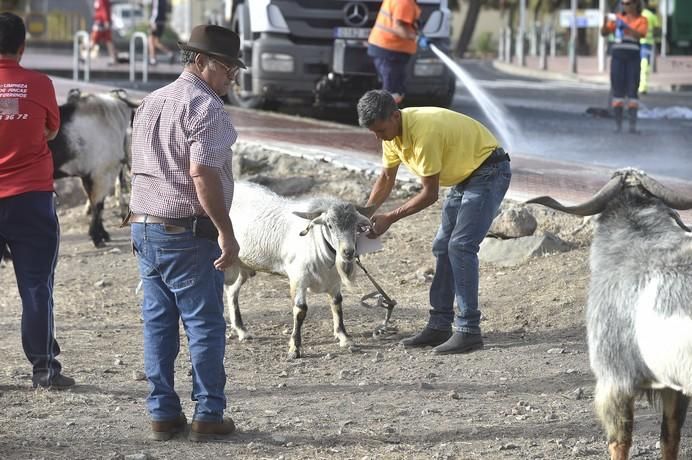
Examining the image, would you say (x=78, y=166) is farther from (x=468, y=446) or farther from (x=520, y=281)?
(x=468, y=446)

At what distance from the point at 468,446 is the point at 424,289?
3776 mm

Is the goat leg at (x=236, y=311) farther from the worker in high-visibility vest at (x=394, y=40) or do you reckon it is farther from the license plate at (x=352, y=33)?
the license plate at (x=352, y=33)

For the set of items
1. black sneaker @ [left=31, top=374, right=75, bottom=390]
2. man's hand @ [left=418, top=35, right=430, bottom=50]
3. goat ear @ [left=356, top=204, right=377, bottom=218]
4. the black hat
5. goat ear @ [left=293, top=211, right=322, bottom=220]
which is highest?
the black hat

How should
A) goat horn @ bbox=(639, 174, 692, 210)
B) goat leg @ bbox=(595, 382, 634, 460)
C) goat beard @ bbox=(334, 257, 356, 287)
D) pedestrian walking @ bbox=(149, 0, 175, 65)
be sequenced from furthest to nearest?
pedestrian walking @ bbox=(149, 0, 175, 65), goat beard @ bbox=(334, 257, 356, 287), goat horn @ bbox=(639, 174, 692, 210), goat leg @ bbox=(595, 382, 634, 460)

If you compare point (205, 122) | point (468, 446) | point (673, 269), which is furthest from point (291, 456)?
point (673, 269)

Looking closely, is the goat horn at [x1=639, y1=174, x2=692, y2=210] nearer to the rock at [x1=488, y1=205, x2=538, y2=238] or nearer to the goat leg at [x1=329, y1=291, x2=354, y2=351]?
the goat leg at [x1=329, y1=291, x2=354, y2=351]

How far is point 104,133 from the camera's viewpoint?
454 inches

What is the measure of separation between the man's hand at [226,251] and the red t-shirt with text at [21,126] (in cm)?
155

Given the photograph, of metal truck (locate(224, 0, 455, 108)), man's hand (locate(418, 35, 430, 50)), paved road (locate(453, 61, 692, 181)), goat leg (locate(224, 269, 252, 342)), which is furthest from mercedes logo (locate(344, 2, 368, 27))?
goat leg (locate(224, 269, 252, 342))

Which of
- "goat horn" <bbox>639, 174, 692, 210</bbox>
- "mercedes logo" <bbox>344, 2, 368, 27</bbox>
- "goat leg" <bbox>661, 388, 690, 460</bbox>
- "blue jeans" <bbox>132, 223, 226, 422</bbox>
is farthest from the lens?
"mercedes logo" <bbox>344, 2, 368, 27</bbox>

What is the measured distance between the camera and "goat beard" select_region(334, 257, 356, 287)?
25.0 ft

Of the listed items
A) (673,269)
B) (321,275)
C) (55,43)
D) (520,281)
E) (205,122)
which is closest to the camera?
(673,269)

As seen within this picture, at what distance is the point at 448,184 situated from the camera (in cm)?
759

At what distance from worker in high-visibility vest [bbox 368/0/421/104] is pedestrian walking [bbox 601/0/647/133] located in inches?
153
